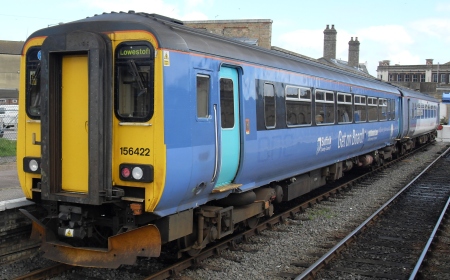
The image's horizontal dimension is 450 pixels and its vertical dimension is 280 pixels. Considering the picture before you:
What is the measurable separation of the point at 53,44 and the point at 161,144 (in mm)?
1679

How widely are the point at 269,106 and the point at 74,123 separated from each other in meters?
3.44

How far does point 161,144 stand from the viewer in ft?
17.3

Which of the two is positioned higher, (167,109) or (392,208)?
(167,109)

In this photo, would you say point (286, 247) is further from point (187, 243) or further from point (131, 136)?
point (131, 136)

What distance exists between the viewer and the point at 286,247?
314 inches

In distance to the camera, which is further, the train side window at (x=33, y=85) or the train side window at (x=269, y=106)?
the train side window at (x=269, y=106)

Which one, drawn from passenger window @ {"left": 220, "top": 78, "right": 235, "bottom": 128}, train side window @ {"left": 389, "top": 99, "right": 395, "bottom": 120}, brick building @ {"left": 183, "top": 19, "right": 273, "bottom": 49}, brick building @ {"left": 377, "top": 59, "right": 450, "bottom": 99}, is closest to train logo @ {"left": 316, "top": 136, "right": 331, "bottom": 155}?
passenger window @ {"left": 220, "top": 78, "right": 235, "bottom": 128}

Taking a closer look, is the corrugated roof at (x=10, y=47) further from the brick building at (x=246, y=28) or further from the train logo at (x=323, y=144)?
the train logo at (x=323, y=144)

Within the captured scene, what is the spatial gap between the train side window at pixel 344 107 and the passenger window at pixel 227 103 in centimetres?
548

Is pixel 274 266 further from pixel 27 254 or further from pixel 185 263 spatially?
pixel 27 254

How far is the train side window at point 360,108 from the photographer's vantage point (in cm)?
1332

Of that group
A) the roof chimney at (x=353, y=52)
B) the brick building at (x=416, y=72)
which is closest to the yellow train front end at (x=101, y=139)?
the roof chimney at (x=353, y=52)

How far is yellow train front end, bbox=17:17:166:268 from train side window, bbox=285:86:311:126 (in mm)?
3816

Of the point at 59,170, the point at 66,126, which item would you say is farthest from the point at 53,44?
the point at 59,170
